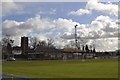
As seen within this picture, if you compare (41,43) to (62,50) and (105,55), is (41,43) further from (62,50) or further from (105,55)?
(105,55)

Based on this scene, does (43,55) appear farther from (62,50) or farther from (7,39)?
(7,39)

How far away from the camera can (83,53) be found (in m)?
166

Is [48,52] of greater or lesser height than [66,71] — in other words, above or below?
above

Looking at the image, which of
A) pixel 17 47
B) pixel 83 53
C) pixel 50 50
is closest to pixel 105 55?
pixel 83 53

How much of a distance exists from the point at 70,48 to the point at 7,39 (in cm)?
5127

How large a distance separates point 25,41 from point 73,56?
28587 mm

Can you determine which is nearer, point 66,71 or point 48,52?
point 66,71

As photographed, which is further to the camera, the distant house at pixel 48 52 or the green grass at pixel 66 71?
the distant house at pixel 48 52

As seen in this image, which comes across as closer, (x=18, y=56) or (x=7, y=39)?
(x=7, y=39)

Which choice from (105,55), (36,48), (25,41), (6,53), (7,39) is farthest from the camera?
(105,55)

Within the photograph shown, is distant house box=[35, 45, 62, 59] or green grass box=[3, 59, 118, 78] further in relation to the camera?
distant house box=[35, 45, 62, 59]

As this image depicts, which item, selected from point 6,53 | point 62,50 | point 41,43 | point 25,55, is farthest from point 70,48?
A: point 6,53

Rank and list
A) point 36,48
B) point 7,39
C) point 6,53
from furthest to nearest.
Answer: point 36,48
point 6,53
point 7,39

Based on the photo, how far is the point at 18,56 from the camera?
146 m
